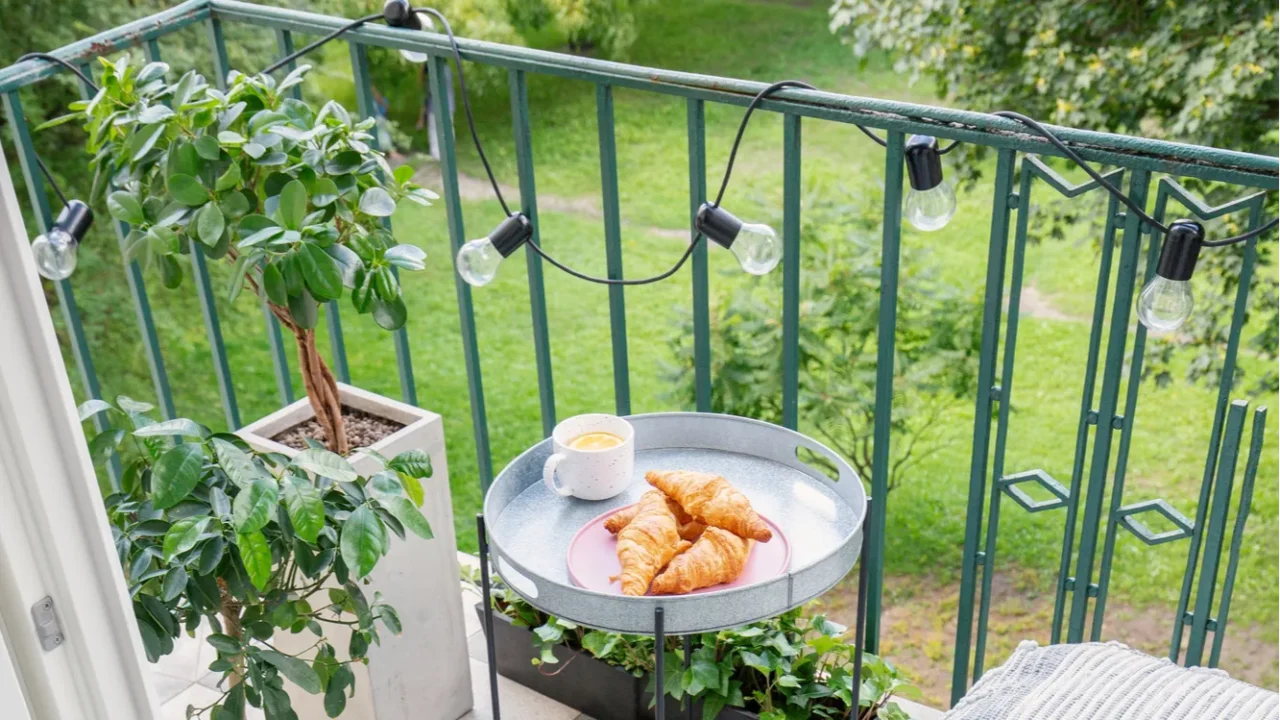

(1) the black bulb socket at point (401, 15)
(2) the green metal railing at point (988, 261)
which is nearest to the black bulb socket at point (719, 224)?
(2) the green metal railing at point (988, 261)

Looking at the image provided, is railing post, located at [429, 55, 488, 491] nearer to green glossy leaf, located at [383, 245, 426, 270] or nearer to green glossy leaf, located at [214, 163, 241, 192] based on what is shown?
green glossy leaf, located at [383, 245, 426, 270]

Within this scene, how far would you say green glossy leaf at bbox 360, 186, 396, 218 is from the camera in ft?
5.00

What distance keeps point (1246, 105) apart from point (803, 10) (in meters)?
7.45

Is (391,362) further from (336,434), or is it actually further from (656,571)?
(656,571)

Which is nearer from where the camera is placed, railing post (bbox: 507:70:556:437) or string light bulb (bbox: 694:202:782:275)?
string light bulb (bbox: 694:202:782:275)

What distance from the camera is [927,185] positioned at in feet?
4.61

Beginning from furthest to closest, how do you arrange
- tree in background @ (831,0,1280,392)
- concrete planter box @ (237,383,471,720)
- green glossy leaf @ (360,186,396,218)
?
tree in background @ (831,0,1280,392)
concrete planter box @ (237,383,471,720)
green glossy leaf @ (360,186,396,218)

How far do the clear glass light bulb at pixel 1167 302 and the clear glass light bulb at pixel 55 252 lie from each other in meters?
1.31

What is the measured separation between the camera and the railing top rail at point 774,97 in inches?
50.7

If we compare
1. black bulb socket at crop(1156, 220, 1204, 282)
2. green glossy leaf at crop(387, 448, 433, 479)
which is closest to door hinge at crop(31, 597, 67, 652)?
green glossy leaf at crop(387, 448, 433, 479)

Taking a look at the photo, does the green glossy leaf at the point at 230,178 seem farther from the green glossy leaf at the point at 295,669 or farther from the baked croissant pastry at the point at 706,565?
the baked croissant pastry at the point at 706,565

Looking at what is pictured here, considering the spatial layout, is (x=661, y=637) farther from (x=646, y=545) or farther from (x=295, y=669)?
(x=295, y=669)

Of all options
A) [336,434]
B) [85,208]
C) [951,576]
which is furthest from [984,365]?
[951,576]

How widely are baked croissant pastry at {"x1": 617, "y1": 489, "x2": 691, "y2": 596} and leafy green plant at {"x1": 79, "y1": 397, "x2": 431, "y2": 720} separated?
0.25 meters
